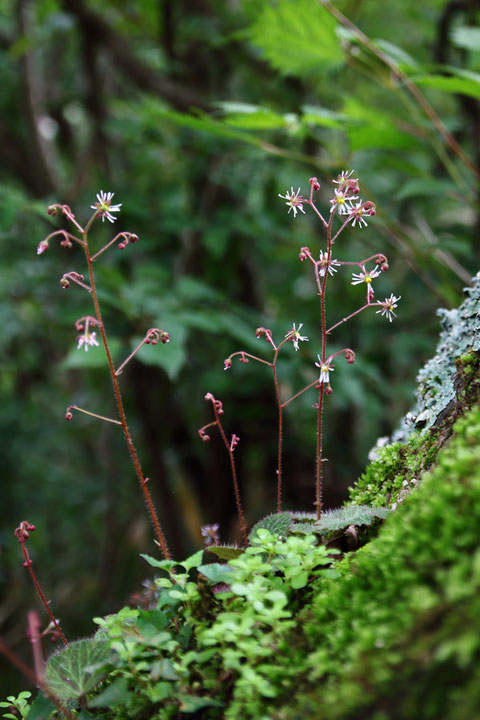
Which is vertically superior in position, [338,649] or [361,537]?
[361,537]

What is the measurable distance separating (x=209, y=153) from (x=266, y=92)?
851mm

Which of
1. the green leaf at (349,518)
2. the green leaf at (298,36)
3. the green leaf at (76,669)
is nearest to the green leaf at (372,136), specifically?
the green leaf at (298,36)

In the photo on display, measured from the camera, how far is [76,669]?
0.99m

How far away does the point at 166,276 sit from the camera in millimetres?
3152

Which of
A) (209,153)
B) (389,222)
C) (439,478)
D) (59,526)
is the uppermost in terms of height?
(209,153)

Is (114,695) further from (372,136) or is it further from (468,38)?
(468,38)

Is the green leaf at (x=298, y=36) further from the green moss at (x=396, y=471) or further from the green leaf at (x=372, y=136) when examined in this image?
the green moss at (x=396, y=471)

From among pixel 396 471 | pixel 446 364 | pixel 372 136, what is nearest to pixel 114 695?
pixel 396 471

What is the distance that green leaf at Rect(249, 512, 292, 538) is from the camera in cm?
117

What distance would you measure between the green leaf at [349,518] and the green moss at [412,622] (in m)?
0.15

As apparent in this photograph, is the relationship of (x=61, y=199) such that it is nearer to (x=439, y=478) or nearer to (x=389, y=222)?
(x=389, y=222)

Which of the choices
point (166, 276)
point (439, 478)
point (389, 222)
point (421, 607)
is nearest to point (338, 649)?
point (421, 607)

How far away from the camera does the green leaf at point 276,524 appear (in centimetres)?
117

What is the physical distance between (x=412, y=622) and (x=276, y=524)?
51 cm
